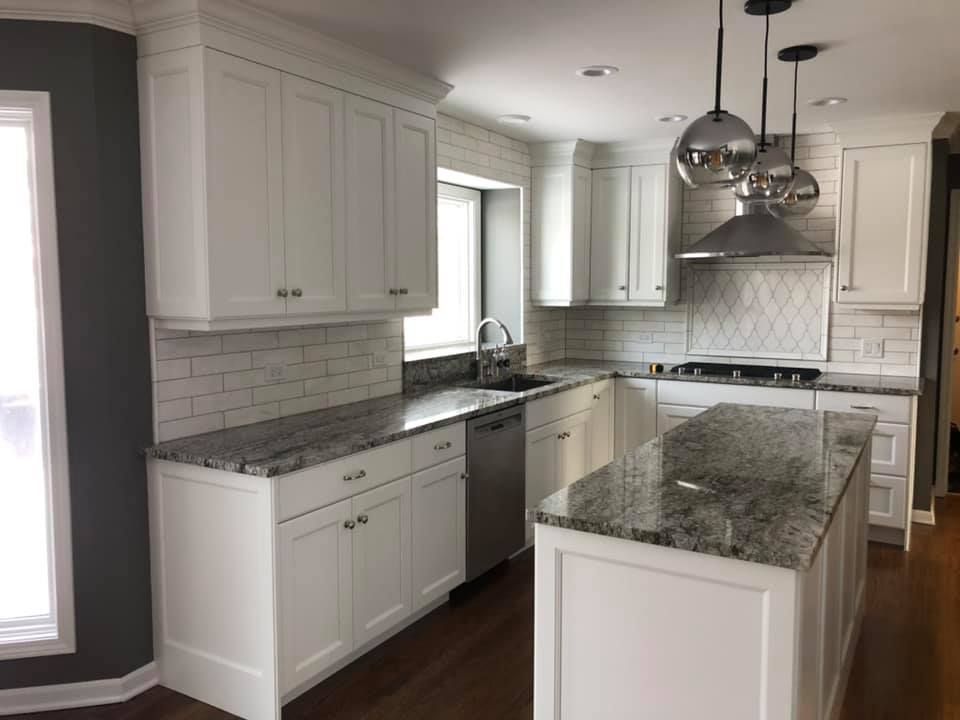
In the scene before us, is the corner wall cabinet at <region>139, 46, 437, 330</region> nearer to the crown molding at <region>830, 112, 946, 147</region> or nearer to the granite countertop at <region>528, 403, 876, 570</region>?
the granite countertop at <region>528, 403, 876, 570</region>

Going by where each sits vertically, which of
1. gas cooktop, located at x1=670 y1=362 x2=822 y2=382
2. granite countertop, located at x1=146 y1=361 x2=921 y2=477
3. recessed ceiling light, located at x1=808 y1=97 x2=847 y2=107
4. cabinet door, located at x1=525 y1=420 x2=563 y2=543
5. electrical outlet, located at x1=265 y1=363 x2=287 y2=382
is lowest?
cabinet door, located at x1=525 y1=420 x2=563 y2=543

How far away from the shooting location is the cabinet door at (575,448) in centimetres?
444

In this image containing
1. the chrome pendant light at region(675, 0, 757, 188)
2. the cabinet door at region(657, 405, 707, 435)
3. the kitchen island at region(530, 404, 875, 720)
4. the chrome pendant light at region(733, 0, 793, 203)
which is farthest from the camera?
the cabinet door at region(657, 405, 707, 435)

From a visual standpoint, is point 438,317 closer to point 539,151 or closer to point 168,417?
point 539,151

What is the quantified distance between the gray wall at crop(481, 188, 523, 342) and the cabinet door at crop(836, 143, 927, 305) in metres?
1.97

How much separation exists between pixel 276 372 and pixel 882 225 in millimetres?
3541

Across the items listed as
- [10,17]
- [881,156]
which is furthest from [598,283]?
[10,17]

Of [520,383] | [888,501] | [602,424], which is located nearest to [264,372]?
[520,383]

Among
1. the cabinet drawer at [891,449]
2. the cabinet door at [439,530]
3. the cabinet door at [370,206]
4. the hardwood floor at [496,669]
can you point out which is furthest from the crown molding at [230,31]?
the cabinet drawer at [891,449]

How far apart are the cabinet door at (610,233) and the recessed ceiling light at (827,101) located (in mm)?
1384

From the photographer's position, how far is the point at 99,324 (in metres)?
2.63

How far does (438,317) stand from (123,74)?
7.90 ft

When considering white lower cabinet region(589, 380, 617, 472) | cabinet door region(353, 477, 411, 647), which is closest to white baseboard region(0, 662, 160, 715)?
cabinet door region(353, 477, 411, 647)

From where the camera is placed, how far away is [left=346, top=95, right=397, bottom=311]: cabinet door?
10.5 feet
